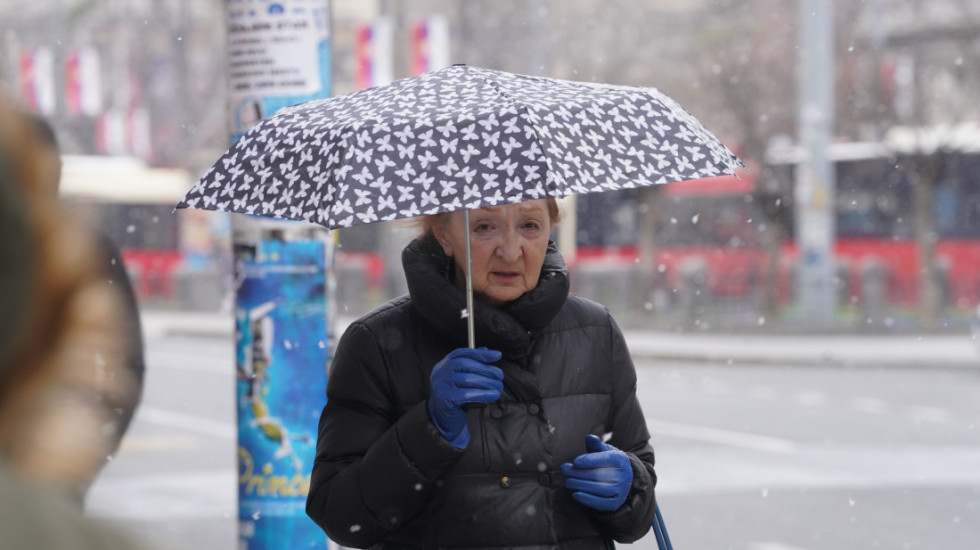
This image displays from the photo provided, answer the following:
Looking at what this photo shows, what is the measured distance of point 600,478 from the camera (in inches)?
110

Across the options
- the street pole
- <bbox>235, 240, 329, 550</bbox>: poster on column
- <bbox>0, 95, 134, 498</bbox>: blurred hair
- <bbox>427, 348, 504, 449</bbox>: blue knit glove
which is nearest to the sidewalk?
the street pole

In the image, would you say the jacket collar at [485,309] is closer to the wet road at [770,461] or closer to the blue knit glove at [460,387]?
the blue knit glove at [460,387]

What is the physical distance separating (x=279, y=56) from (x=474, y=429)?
86.6 inches

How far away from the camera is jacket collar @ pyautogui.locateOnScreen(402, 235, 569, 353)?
285 centimetres

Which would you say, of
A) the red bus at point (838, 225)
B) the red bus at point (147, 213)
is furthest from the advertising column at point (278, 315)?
the red bus at point (147, 213)

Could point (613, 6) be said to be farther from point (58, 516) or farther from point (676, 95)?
point (58, 516)

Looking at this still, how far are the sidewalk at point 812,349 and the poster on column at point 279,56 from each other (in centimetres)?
1564

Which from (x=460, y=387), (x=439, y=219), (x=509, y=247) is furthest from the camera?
(x=439, y=219)

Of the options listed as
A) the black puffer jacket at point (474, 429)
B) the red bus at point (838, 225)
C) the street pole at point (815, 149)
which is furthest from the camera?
the red bus at point (838, 225)

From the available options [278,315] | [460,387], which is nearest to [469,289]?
[460,387]

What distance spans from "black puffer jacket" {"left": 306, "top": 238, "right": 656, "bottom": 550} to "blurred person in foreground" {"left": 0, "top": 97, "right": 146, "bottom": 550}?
6.03 ft

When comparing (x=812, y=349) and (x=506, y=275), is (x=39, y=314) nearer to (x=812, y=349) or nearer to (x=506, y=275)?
(x=506, y=275)

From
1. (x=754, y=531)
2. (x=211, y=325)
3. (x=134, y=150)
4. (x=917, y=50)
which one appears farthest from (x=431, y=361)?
(x=134, y=150)

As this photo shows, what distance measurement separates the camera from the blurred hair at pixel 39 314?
0.83 m
